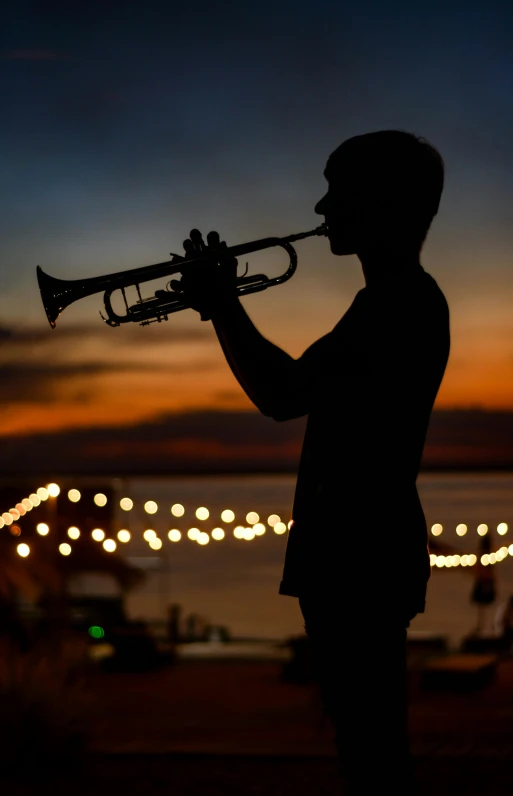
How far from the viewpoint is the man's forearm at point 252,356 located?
174cm

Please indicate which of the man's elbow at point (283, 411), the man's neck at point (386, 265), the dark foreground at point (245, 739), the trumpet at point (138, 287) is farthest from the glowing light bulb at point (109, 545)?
the man's neck at point (386, 265)

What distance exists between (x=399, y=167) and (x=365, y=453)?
50 cm

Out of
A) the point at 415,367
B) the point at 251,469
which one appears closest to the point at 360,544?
the point at 415,367

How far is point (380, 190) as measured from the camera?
5.87ft

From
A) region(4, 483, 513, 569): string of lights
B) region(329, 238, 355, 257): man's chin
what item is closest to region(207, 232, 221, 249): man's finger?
region(329, 238, 355, 257): man's chin

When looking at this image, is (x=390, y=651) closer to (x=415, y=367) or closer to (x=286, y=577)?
(x=286, y=577)

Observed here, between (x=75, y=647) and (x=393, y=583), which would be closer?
(x=393, y=583)

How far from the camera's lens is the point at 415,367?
1737mm

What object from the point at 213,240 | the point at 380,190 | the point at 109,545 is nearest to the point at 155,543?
the point at 109,545

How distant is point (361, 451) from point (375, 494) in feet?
0.25

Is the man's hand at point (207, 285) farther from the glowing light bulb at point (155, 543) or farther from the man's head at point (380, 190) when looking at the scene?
the glowing light bulb at point (155, 543)

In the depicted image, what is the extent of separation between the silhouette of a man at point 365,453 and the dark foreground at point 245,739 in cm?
189

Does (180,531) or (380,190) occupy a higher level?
(380,190)

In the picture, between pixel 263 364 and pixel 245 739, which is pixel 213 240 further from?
pixel 245 739
